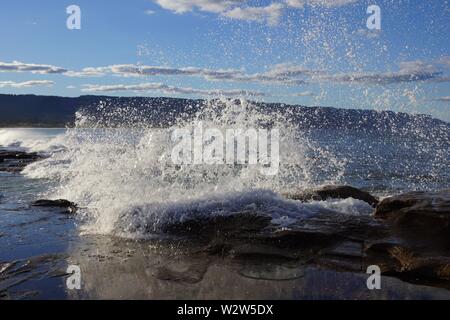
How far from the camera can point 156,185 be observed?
12.1 metres

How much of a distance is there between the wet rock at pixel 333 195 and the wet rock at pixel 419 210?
7.35ft

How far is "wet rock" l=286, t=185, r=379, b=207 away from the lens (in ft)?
39.8

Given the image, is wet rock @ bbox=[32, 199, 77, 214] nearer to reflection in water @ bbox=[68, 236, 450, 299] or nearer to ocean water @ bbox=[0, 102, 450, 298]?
ocean water @ bbox=[0, 102, 450, 298]

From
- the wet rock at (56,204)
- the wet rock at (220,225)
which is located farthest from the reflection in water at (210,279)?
the wet rock at (56,204)

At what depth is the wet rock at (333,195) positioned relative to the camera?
12145 millimetres

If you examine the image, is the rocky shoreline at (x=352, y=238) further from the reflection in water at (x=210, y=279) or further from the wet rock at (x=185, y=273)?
the reflection in water at (x=210, y=279)

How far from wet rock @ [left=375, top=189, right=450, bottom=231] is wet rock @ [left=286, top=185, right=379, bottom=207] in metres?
2.24

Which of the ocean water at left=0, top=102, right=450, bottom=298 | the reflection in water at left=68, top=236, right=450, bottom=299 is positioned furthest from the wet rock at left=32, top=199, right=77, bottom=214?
the reflection in water at left=68, top=236, right=450, bottom=299

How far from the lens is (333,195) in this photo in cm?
1221

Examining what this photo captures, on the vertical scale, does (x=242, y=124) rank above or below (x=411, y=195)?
above

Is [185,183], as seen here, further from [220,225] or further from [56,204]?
[220,225]
